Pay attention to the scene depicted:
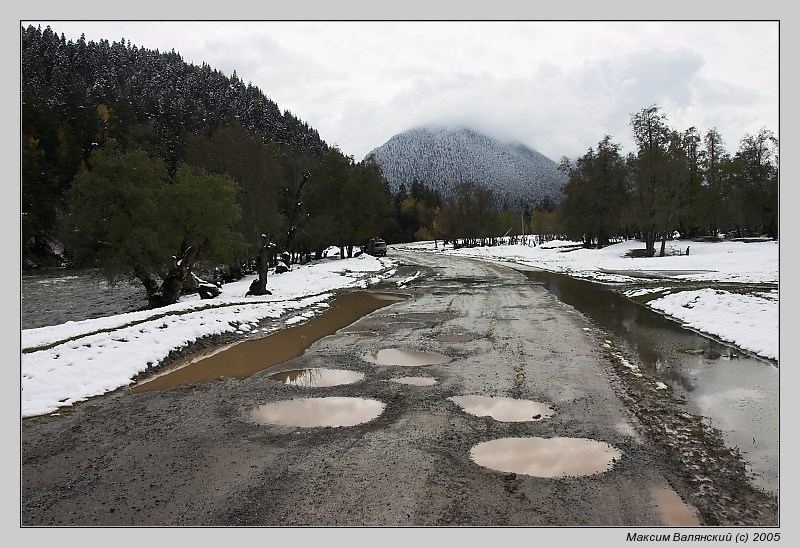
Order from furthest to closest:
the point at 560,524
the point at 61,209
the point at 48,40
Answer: the point at 48,40, the point at 61,209, the point at 560,524

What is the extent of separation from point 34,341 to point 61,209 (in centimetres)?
5265

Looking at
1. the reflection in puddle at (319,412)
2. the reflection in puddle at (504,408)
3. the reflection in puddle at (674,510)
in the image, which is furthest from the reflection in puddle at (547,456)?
the reflection in puddle at (319,412)

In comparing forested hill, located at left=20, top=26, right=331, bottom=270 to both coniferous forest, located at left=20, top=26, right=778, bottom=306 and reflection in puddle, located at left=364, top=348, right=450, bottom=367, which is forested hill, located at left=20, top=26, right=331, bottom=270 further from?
reflection in puddle, located at left=364, top=348, right=450, bottom=367

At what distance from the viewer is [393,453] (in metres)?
5.84

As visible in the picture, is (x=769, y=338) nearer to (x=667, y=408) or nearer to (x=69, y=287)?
(x=667, y=408)

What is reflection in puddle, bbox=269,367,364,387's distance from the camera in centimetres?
920

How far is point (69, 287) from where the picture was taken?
37.1 meters

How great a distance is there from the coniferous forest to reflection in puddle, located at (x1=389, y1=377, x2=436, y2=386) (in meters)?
5.83

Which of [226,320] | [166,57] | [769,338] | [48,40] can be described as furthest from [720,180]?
[166,57]

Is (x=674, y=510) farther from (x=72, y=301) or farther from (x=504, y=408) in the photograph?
(x=72, y=301)

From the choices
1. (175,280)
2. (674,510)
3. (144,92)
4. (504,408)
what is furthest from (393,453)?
(144,92)

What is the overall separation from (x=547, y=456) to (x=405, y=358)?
5490 mm

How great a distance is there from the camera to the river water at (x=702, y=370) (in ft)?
20.9

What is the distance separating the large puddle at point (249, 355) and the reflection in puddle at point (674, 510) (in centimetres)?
726
